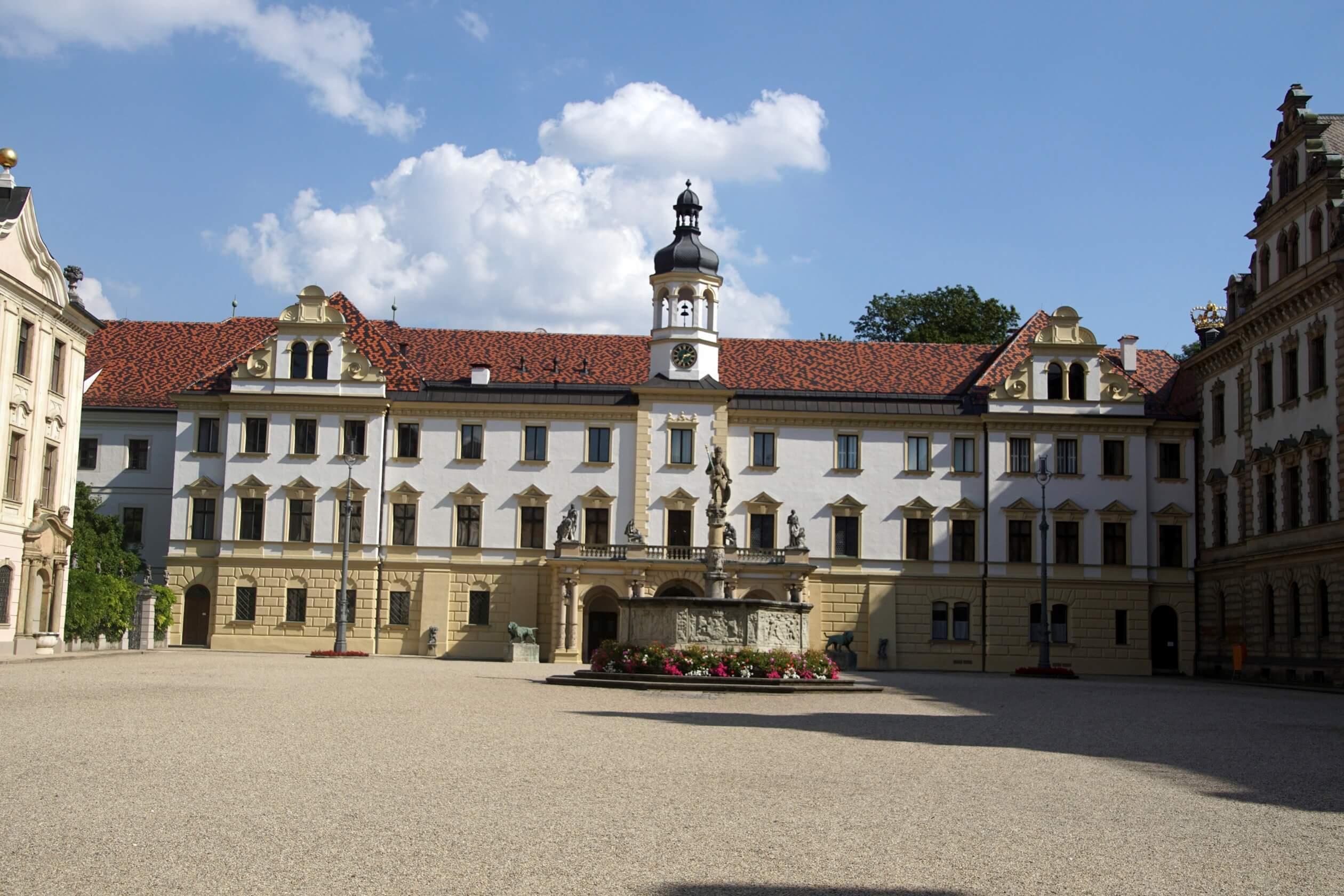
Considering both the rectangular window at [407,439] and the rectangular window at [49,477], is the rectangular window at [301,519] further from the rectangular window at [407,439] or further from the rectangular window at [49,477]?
the rectangular window at [49,477]

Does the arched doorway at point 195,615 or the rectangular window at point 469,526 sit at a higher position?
the rectangular window at point 469,526

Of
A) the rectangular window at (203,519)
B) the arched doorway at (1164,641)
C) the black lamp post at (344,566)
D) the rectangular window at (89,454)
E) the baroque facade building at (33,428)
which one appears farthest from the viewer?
the rectangular window at (89,454)

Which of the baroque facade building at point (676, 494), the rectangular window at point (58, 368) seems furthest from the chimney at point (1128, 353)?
the rectangular window at point (58, 368)

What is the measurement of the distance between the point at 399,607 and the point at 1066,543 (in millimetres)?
27405

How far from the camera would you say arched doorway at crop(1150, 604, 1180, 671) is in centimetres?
5822

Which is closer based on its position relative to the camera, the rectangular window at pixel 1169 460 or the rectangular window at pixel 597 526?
the rectangular window at pixel 597 526

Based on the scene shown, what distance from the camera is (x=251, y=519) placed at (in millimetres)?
57938

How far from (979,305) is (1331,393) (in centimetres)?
3347

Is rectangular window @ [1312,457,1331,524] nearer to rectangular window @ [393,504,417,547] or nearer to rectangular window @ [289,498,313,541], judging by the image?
rectangular window @ [393,504,417,547]

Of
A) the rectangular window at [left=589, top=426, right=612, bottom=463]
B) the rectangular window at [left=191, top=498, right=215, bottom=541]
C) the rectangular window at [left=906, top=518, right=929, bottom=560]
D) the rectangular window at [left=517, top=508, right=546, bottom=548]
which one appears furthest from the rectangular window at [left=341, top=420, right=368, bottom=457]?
the rectangular window at [left=906, top=518, right=929, bottom=560]

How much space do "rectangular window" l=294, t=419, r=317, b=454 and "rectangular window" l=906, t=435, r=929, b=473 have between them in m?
24.4

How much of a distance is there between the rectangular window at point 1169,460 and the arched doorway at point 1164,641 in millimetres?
5487

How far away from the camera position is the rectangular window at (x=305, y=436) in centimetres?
Result: 5822

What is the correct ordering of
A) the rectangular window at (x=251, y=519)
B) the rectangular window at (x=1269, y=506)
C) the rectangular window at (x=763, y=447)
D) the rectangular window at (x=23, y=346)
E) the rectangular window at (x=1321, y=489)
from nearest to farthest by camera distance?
the rectangular window at (x=23, y=346), the rectangular window at (x=1321, y=489), the rectangular window at (x=1269, y=506), the rectangular window at (x=251, y=519), the rectangular window at (x=763, y=447)
